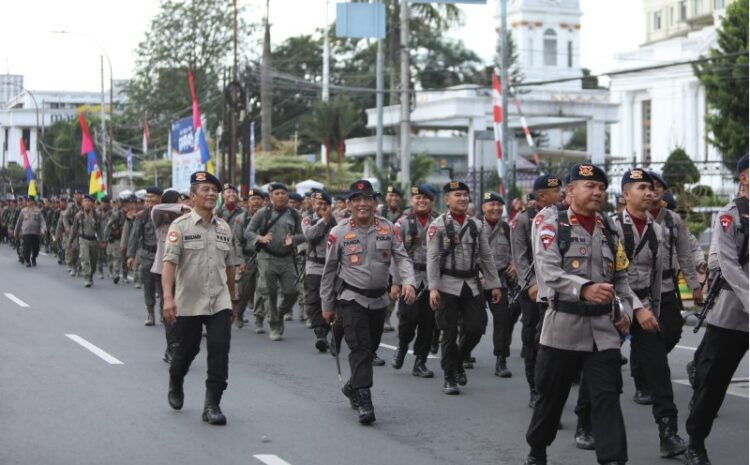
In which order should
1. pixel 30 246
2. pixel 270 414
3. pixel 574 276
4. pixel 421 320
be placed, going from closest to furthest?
pixel 574 276
pixel 270 414
pixel 421 320
pixel 30 246

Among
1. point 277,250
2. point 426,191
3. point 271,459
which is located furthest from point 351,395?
point 277,250

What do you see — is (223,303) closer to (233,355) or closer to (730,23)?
(233,355)

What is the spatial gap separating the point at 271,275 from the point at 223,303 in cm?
591

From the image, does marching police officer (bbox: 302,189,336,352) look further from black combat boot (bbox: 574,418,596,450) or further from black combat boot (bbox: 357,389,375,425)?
black combat boot (bbox: 574,418,596,450)

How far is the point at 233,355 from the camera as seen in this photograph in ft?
45.8

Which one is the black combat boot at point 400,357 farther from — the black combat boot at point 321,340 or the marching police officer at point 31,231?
the marching police officer at point 31,231

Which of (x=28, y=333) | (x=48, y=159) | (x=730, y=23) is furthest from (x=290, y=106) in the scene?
(x=28, y=333)

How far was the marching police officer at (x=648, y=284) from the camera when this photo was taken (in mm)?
8445

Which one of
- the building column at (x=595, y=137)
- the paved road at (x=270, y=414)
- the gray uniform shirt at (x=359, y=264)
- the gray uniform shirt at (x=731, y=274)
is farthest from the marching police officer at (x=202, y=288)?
the building column at (x=595, y=137)

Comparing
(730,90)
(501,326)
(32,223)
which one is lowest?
(501,326)

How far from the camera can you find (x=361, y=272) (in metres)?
10.1

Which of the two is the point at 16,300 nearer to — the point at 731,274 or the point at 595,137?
the point at 731,274

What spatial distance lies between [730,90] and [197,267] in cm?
3700

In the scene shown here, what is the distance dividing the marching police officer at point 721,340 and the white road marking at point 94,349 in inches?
273
